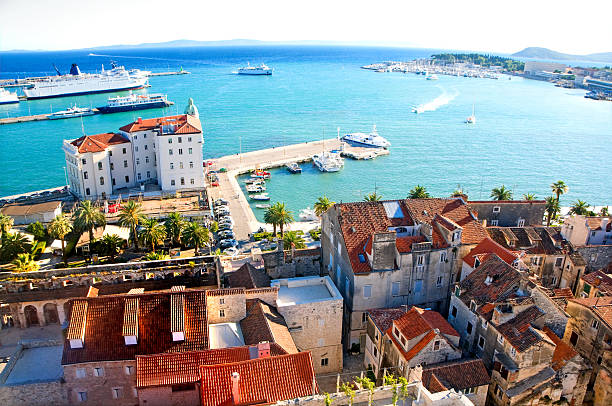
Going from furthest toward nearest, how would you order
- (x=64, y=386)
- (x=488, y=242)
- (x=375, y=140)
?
(x=375, y=140) → (x=488, y=242) → (x=64, y=386)

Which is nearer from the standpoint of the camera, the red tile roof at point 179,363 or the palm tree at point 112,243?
the red tile roof at point 179,363

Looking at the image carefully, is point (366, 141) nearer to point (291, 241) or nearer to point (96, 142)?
point (96, 142)

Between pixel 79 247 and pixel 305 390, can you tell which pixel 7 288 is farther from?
pixel 305 390

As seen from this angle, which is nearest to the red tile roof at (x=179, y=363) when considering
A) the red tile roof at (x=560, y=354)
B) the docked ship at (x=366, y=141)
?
the red tile roof at (x=560, y=354)

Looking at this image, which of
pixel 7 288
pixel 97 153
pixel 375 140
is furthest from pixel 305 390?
pixel 375 140

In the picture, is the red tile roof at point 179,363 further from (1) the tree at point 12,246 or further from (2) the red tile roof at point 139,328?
(1) the tree at point 12,246

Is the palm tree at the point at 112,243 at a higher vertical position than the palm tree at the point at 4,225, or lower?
lower

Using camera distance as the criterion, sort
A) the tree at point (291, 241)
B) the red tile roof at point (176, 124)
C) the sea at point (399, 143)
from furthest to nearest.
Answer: the sea at point (399, 143)
the red tile roof at point (176, 124)
the tree at point (291, 241)
